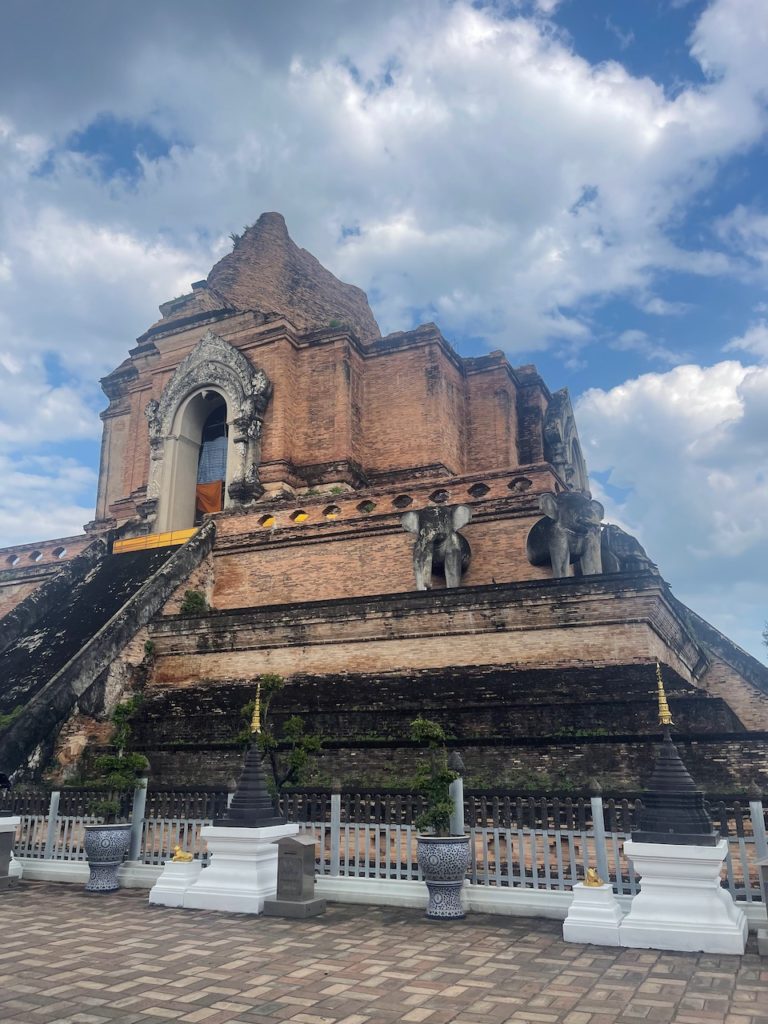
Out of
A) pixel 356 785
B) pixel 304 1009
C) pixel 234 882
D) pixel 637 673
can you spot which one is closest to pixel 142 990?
pixel 304 1009

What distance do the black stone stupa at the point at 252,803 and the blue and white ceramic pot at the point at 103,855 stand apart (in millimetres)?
1623

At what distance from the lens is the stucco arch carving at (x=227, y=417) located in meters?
22.4

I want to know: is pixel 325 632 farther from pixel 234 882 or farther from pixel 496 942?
pixel 496 942

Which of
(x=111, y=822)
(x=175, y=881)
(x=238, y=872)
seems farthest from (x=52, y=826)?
(x=238, y=872)

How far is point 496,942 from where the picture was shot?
6.44m

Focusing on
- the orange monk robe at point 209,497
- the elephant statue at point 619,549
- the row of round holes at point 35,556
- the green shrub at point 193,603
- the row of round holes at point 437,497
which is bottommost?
the green shrub at point 193,603

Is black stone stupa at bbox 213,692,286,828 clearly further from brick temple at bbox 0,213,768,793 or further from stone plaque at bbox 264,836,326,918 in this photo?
brick temple at bbox 0,213,768,793

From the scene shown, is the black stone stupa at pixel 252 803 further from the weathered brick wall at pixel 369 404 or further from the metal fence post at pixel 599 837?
the weathered brick wall at pixel 369 404

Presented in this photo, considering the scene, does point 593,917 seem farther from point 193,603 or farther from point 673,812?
point 193,603

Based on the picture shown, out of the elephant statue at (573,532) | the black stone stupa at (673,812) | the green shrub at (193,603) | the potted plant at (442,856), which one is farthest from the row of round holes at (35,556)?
the black stone stupa at (673,812)

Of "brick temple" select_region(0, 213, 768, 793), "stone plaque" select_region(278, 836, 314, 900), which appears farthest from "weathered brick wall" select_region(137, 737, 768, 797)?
"stone plaque" select_region(278, 836, 314, 900)

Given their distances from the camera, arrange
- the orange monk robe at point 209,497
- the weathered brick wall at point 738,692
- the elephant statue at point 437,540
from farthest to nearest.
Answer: the orange monk robe at point 209,497 → the elephant statue at point 437,540 → the weathered brick wall at point 738,692

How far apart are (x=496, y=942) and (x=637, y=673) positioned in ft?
16.4

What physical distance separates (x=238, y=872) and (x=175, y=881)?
860 mm
